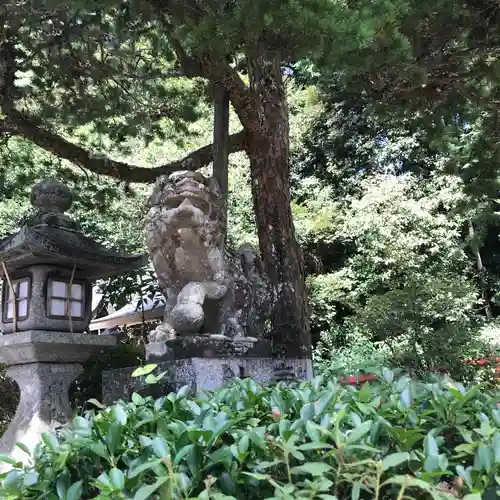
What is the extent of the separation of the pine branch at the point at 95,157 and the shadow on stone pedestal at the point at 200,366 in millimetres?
2368

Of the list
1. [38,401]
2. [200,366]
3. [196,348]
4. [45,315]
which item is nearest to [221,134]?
[45,315]

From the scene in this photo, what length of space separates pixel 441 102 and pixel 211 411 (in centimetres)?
473

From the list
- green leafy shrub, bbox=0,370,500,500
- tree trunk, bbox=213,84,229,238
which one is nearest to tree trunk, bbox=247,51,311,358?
tree trunk, bbox=213,84,229,238

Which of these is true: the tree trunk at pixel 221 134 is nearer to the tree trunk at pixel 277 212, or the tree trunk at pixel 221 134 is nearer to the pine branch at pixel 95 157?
the tree trunk at pixel 277 212

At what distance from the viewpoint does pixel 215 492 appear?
3.75 feet

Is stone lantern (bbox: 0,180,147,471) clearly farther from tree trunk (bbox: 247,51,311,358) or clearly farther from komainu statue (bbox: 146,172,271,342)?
tree trunk (bbox: 247,51,311,358)

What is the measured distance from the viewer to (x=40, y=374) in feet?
13.2

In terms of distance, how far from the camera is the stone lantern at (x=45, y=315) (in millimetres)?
3924

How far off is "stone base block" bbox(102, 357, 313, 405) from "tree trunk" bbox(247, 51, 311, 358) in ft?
1.98

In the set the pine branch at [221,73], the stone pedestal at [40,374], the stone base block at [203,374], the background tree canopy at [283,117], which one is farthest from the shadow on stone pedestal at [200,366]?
the pine branch at [221,73]

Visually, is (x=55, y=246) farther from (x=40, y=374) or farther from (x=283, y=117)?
(x=283, y=117)

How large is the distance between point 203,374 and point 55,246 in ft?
5.12

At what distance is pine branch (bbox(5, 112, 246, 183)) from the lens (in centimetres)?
550

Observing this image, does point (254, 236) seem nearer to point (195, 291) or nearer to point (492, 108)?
point (492, 108)
